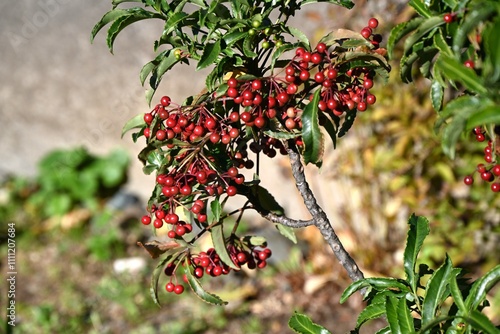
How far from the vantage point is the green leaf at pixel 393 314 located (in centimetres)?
124

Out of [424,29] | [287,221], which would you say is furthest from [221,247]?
[424,29]

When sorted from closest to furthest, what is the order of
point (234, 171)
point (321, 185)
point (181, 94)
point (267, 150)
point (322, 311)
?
point (234, 171) → point (267, 150) → point (322, 311) → point (321, 185) → point (181, 94)

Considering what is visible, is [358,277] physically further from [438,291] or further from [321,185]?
[321,185]

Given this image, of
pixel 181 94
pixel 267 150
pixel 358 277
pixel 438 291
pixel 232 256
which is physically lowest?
pixel 438 291

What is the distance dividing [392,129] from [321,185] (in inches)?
30.4

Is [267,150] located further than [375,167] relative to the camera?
No

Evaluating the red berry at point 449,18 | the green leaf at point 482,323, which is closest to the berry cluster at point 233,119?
the red berry at point 449,18

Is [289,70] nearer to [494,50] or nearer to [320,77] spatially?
[320,77]

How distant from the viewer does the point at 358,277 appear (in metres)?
1.53

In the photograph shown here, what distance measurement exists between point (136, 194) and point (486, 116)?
413 cm

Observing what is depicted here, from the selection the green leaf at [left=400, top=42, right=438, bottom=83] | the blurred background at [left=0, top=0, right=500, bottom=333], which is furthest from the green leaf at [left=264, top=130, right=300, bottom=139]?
the blurred background at [left=0, top=0, right=500, bottom=333]

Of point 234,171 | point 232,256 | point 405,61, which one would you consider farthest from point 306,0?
point 232,256

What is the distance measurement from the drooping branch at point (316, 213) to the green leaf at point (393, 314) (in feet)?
0.75

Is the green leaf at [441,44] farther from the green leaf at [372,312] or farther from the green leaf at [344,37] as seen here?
the green leaf at [372,312]
